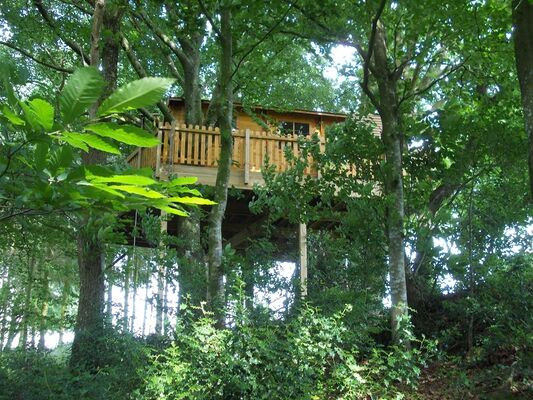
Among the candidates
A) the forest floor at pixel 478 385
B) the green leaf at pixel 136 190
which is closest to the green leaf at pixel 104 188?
the green leaf at pixel 136 190

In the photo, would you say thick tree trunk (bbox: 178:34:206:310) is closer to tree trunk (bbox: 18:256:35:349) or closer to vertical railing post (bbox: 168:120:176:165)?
vertical railing post (bbox: 168:120:176:165)

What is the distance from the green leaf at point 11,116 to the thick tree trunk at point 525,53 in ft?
14.9

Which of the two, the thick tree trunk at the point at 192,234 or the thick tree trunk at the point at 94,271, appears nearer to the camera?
the thick tree trunk at the point at 94,271

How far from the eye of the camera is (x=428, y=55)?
10.1 metres

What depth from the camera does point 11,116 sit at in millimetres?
1217

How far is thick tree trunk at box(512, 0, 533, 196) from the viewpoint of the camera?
494 centimetres

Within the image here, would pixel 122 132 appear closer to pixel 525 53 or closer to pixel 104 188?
pixel 104 188

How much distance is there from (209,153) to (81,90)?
35.9 feet

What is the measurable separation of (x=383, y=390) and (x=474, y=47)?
5.81m

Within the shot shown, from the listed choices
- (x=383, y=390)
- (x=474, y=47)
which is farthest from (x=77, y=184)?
(x=474, y=47)

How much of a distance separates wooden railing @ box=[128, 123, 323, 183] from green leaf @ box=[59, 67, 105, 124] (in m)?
10.4

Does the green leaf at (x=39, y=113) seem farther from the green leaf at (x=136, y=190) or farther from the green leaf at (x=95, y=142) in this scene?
the green leaf at (x=136, y=190)

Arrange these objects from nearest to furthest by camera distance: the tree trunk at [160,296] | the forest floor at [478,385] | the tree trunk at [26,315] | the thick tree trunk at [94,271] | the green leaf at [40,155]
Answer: the green leaf at [40,155] → the thick tree trunk at [94,271] → the forest floor at [478,385] → the tree trunk at [160,296] → the tree trunk at [26,315]

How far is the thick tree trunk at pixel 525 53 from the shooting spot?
4.94 metres
